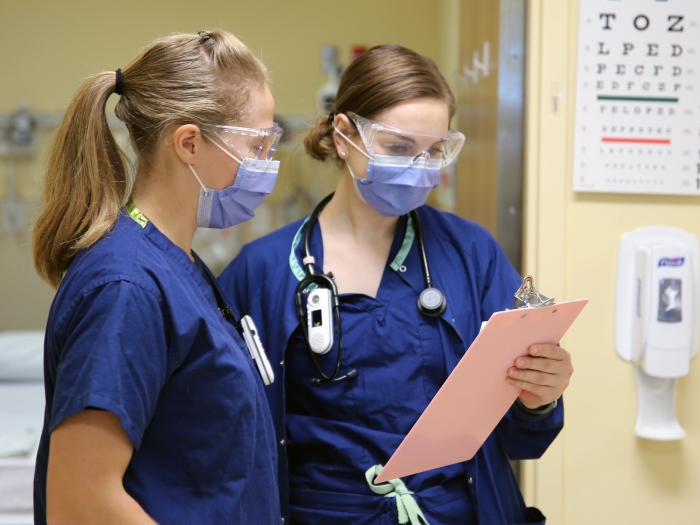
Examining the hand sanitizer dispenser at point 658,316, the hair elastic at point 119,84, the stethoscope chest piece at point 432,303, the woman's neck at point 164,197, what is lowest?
the hand sanitizer dispenser at point 658,316

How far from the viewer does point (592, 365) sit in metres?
1.61

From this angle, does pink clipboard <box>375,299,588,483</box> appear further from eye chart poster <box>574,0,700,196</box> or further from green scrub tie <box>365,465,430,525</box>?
eye chart poster <box>574,0,700,196</box>

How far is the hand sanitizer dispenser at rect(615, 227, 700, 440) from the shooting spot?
60.1 inches

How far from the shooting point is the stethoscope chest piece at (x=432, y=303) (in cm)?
127

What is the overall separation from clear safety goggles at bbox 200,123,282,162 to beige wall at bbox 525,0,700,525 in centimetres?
76

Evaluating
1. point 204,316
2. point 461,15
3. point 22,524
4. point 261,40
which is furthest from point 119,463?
point 261,40

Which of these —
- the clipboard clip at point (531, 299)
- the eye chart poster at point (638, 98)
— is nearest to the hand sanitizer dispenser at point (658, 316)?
the eye chart poster at point (638, 98)

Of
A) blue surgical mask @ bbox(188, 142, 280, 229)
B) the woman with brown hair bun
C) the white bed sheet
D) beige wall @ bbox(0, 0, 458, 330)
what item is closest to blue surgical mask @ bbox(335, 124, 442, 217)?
the woman with brown hair bun

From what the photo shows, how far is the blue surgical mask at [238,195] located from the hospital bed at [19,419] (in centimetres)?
105

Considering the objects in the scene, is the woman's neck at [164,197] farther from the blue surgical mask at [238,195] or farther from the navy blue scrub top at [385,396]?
the navy blue scrub top at [385,396]

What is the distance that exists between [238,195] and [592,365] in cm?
99

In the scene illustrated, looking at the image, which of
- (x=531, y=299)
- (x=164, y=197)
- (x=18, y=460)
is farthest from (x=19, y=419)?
(x=531, y=299)

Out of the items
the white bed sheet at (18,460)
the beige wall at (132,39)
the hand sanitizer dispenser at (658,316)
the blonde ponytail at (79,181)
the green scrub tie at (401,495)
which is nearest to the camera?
the blonde ponytail at (79,181)

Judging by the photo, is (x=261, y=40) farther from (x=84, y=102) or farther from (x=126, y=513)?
(x=126, y=513)
